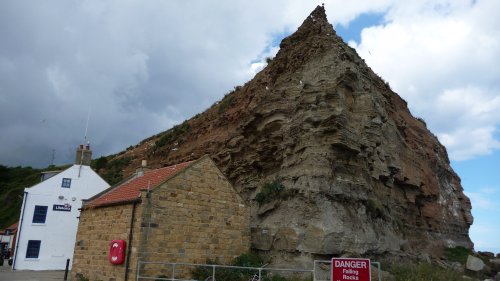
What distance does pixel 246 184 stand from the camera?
2291 centimetres

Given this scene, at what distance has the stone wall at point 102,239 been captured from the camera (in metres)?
15.3

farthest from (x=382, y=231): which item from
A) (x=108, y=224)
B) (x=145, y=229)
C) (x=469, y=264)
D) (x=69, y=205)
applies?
(x=69, y=205)

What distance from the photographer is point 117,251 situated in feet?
50.9

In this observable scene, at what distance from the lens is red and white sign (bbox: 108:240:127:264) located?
1530 centimetres

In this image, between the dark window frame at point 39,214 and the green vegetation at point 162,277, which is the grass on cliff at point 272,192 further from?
the dark window frame at point 39,214

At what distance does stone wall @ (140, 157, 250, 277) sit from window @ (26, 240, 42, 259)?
16096 mm

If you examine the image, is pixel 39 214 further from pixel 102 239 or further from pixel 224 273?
pixel 224 273

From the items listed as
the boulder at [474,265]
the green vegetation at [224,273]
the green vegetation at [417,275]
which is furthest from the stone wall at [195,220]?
the boulder at [474,265]

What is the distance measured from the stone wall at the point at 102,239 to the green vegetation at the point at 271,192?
678 cm

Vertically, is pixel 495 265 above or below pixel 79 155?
below

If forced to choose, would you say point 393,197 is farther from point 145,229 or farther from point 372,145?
point 145,229

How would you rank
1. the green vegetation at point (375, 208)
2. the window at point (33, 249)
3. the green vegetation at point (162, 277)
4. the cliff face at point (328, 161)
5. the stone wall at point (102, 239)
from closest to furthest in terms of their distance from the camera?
1. the green vegetation at point (162, 277)
2. the stone wall at point (102, 239)
3. the cliff face at point (328, 161)
4. the green vegetation at point (375, 208)
5. the window at point (33, 249)

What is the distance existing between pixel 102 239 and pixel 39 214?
1332 cm

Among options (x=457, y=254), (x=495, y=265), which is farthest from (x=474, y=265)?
(x=495, y=265)
